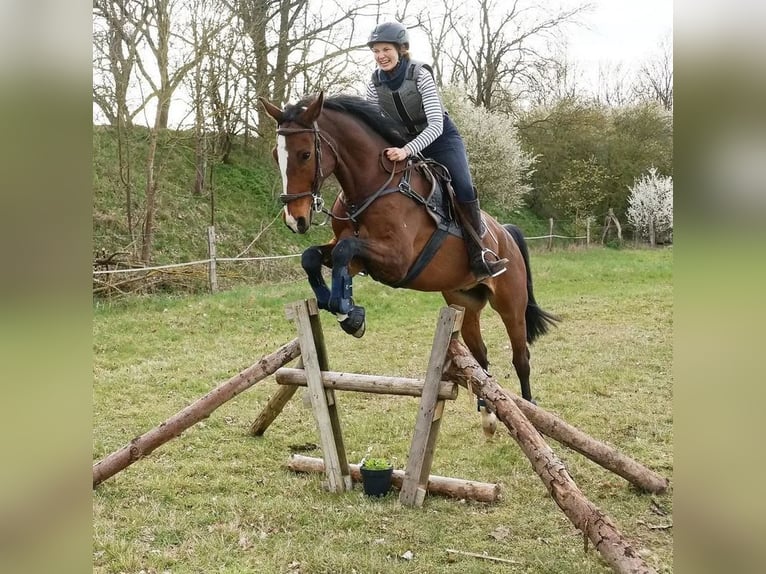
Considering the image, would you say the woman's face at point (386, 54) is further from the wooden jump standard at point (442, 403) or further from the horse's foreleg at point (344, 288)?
the wooden jump standard at point (442, 403)

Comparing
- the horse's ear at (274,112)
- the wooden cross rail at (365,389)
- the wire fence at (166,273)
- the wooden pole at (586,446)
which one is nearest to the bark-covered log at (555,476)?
the wooden cross rail at (365,389)

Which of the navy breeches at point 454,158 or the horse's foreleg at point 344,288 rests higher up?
the navy breeches at point 454,158

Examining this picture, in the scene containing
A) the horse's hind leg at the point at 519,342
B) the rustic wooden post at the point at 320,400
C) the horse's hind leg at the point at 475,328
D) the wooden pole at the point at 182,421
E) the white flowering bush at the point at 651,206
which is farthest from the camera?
the white flowering bush at the point at 651,206

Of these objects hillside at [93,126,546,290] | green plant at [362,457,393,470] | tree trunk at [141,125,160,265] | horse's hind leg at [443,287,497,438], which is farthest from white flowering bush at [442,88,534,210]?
green plant at [362,457,393,470]

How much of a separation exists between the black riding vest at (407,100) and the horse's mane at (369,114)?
0.10m

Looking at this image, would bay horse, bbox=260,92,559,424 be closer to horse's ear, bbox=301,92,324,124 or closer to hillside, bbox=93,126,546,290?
horse's ear, bbox=301,92,324,124

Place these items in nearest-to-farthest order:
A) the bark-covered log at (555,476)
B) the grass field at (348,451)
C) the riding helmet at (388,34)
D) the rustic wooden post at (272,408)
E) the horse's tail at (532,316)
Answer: the bark-covered log at (555,476), the grass field at (348,451), the riding helmet at (388,34), the rustic wooden post at (272,408), the horse's tail at (532,316)

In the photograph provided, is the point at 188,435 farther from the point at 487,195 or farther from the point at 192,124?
the point at 487,195

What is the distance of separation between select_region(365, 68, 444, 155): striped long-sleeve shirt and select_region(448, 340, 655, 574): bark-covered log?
1.24 m

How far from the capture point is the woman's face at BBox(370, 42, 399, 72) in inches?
148

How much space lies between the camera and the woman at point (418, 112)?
12.5 ft

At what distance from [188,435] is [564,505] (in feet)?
10.8

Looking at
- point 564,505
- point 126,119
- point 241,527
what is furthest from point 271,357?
point 126,119

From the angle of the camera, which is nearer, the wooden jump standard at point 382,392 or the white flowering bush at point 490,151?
the wooden jump standard at point 382,392
